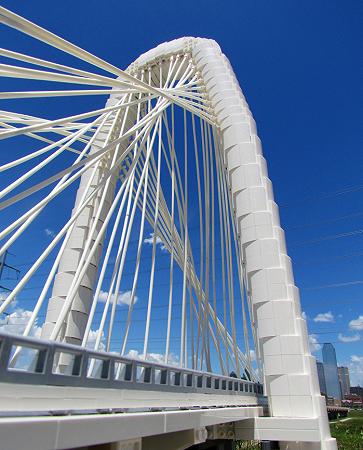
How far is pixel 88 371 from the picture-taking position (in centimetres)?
441

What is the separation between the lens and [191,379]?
6922mm

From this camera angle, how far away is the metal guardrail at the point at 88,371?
3.46 m

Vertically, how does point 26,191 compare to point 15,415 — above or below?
above

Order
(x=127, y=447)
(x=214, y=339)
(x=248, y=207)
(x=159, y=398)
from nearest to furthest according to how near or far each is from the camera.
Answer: (x=127, y=447), (x=159, y=398), (x=248, y=207), (x=214, y=339)

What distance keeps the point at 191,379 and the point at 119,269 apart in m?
4.64

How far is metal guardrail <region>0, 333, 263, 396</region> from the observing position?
3462 mm

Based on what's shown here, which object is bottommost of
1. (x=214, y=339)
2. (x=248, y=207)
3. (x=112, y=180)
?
(x=214, y=339)

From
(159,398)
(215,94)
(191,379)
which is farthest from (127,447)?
(215,94)

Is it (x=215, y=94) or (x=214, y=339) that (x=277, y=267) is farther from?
(x=215, y=94)

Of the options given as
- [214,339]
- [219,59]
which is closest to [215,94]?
[219,59]

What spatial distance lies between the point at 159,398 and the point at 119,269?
551 centimetres

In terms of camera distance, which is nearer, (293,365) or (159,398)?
(159,398)

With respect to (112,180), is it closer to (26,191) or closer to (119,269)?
(119,269)

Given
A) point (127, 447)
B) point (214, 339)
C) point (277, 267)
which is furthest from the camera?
point (214, 339)
